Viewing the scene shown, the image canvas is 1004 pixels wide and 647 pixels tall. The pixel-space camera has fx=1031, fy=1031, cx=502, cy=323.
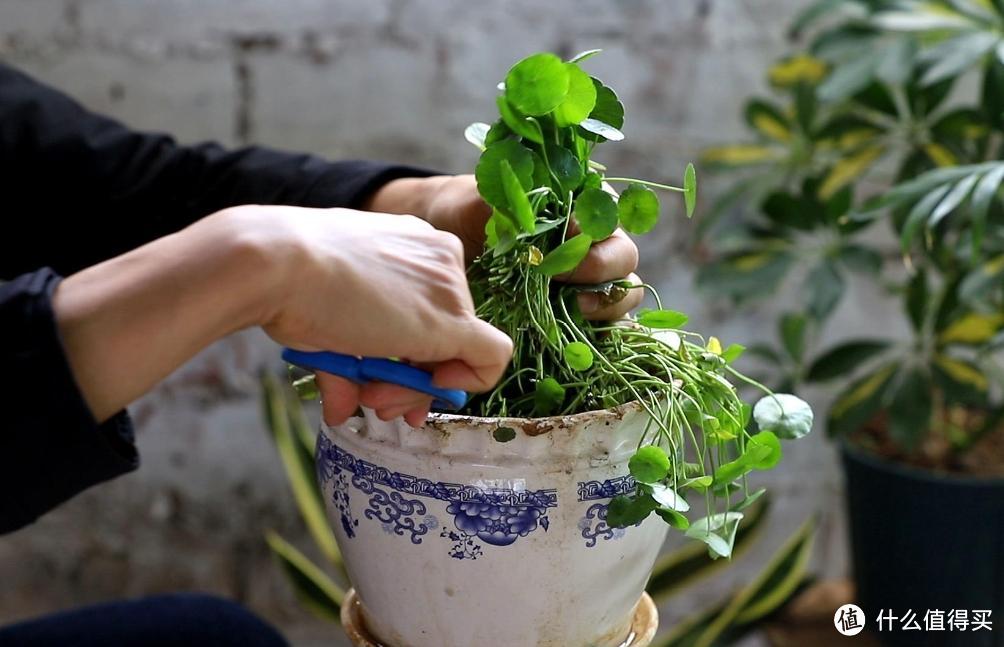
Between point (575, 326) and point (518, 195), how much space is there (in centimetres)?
13

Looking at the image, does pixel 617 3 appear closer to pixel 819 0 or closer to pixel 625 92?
pixel 625 92

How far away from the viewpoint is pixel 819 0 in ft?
4.60

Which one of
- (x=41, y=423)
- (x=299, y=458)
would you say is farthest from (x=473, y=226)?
(x=299, y=458)

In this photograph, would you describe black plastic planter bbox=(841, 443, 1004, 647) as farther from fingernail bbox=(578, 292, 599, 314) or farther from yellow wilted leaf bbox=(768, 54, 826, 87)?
fingernail bbox=(578, 292, 599, 314)

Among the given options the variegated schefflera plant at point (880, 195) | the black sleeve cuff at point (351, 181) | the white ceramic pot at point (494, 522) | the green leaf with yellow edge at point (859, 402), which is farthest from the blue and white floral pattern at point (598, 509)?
the green leaf with yellow edge at point (859, 402)

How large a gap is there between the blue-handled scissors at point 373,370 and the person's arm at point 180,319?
1 cm

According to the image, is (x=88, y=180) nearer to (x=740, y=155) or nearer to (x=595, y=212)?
→ (x=595, y=212)

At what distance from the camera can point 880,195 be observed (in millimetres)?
1175

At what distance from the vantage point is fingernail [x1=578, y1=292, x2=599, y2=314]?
67 cm

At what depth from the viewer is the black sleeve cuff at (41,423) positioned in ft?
1.64

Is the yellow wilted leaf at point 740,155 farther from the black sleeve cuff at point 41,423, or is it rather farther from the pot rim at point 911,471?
the black sleeve cuff at point 41,423

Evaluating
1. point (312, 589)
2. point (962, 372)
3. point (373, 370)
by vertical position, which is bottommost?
point (312, 589)

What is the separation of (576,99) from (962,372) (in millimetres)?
936

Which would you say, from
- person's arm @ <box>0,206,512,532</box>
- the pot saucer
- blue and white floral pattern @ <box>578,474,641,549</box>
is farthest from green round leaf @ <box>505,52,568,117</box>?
the pot saucer
